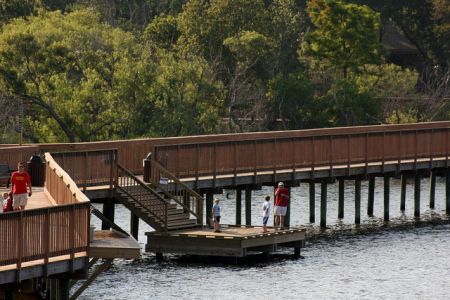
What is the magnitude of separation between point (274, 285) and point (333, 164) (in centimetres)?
1712

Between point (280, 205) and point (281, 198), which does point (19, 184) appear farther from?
point (281, 198)

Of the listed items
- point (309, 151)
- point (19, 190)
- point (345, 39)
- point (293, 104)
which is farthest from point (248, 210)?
point (345, 39)

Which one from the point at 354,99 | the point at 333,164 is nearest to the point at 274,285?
the point at 333,164

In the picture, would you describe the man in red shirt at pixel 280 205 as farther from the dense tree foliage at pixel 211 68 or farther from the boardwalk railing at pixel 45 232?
the dense tree foliage at pixel 211 68

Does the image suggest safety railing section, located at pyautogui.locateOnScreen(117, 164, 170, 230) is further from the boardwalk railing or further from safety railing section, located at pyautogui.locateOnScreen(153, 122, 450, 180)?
the boardwalk railing

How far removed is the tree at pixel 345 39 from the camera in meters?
108

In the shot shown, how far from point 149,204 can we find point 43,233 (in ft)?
64.3

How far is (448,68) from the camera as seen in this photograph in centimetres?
12019

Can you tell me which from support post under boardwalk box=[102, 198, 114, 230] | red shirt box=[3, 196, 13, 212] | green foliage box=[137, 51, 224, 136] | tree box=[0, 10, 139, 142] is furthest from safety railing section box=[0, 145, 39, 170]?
green foliage box=[137, 51, 224, 136]

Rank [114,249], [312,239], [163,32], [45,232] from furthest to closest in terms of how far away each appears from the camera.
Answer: [163,32]
[312,239]
[114,249]
[45,232]

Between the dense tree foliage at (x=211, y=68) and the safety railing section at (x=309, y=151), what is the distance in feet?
56.0

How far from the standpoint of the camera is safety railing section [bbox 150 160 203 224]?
2261 inches

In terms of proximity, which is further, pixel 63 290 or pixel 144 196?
pixel 144 196

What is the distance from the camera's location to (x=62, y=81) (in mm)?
85250
